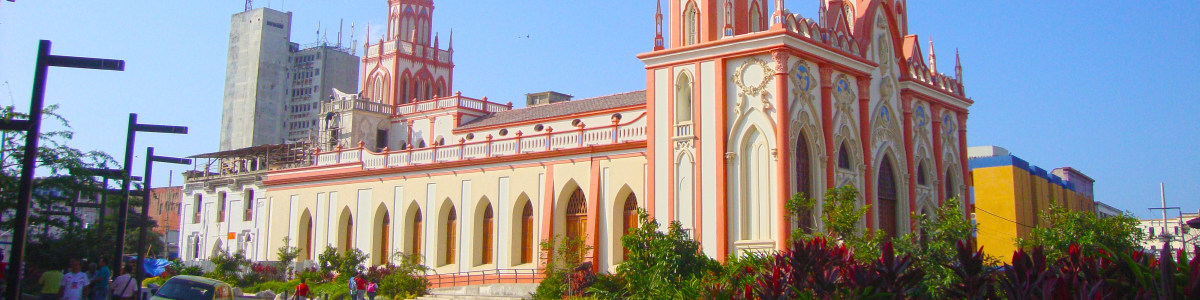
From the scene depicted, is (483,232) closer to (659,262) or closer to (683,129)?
(683,129)

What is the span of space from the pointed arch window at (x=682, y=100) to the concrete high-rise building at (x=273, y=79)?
6817cm

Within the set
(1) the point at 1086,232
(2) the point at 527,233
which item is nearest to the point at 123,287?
(2) the point at 527,233

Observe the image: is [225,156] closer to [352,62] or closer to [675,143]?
[675,143]

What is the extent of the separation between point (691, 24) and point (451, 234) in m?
13.1

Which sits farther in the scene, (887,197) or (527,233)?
(527,233)

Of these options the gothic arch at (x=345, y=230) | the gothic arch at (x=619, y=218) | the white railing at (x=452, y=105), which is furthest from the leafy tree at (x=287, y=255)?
the gothic arch at (x=619, y=218)

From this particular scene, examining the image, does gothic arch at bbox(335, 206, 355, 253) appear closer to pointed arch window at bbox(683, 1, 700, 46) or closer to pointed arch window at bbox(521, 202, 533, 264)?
pointed arch window at bbox(521, 202, 533, 264)

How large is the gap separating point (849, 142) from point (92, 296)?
795 inches

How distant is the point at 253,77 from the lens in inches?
3745

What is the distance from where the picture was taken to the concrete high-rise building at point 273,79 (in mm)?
94688

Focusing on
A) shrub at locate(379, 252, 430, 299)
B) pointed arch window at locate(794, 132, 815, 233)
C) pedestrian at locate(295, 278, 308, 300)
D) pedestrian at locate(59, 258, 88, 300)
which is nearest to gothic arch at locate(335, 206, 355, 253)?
shrub at locate(379, 252, 430, 299)

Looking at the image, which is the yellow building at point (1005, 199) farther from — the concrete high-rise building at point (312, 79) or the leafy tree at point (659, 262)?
the concrete high-rise building at point (312, 79)

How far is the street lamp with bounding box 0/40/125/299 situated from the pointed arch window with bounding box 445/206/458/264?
81.6ft

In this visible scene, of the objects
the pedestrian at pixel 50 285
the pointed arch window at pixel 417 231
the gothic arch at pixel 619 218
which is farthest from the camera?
the pointed arch window at pixel 417 231
